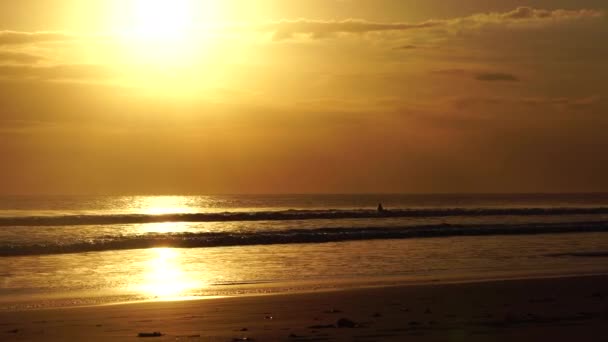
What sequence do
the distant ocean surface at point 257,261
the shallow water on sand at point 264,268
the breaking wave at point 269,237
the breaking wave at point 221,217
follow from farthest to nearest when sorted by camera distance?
the breaking wave at point 221,217
the breaking wave at point 269,237
the distant ocean surface at point 257,261
the shallow water on sand at point 264,268

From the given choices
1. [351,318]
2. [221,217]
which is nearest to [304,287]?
[351,318]

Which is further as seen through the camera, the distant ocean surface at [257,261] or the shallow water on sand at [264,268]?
the distant ocean surface at [257,261]

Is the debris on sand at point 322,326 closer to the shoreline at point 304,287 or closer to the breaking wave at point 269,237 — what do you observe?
the shoreline at point 304,287

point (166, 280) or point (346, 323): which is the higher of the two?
point (166, 280)

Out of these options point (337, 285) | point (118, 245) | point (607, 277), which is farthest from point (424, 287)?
point (118, 245)

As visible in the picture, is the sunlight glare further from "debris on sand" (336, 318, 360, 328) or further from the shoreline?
"debris on sand" (336, 318, 360, 328)

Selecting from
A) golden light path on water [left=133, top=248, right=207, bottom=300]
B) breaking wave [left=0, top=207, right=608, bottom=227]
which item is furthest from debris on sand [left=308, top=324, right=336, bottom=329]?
breaking wave [left=0, top=207, right=608, bottom=227]

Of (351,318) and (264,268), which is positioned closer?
(351,318)

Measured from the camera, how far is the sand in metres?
9.41

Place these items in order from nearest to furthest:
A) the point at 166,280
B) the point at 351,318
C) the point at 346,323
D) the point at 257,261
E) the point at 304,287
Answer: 1. the point at 346,323
2. the point at 351,318
3. the point at 304,287
4. the point at 166,280
5. the point at 257,261

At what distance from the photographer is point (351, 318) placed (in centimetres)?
1082

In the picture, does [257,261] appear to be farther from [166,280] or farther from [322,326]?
[322,326]

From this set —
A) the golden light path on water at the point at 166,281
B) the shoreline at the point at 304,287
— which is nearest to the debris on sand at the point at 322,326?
the shoreline at the point at 304,287

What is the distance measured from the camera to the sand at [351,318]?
941 centimetres
